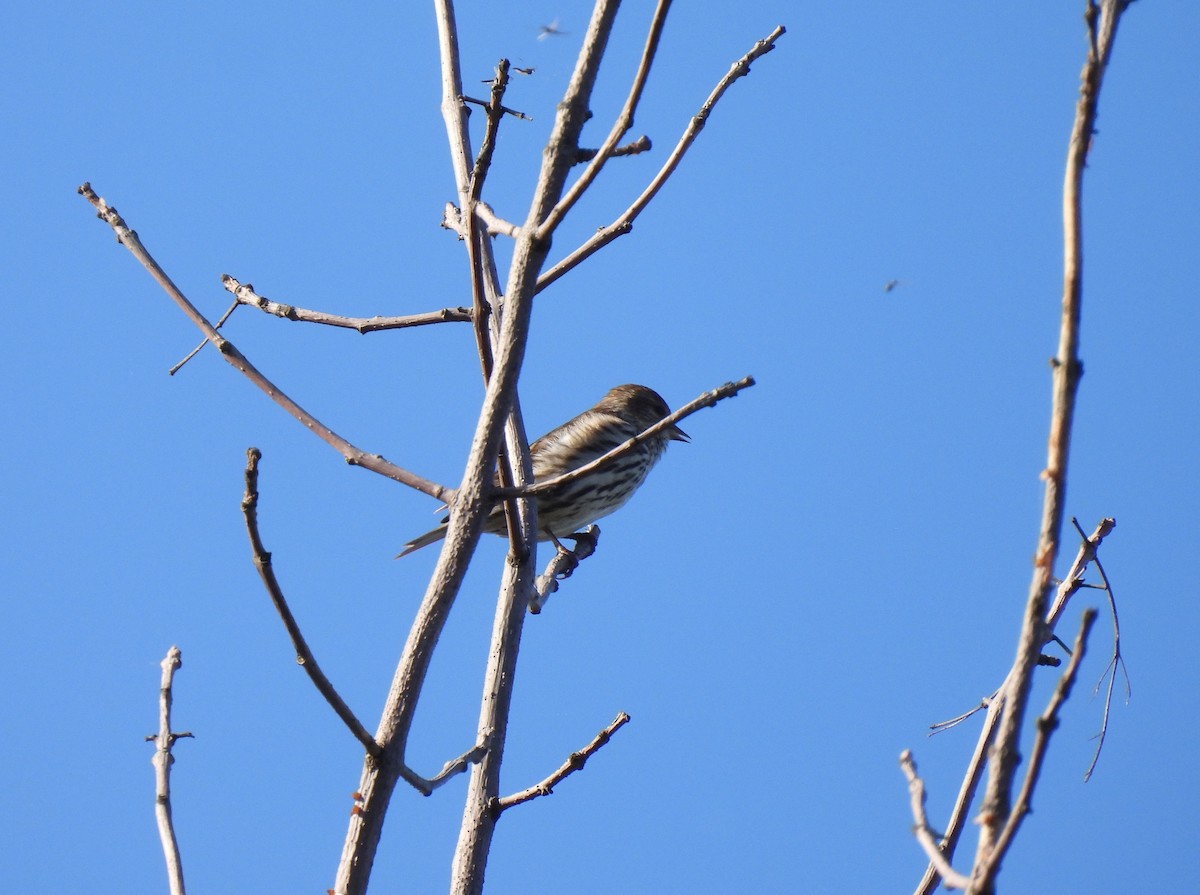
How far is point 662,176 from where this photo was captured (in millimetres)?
3393

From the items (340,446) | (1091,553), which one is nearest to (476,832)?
(340,446)

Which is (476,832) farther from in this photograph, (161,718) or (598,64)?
(598,64)

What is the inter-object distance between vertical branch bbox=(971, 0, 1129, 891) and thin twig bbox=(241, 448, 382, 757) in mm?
1249

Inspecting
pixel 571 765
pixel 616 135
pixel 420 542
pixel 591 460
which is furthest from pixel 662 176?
pixel 591 460

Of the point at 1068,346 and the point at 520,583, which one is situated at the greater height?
the point at 520,583

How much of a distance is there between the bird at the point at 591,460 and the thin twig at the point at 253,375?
3.21 meters

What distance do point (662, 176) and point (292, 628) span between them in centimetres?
148

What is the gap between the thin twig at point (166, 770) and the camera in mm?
3211

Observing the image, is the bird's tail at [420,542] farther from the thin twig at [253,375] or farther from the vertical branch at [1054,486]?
the vertical branch at [1054,486]

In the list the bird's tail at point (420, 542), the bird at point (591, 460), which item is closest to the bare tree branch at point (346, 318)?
the bird at point (591, 460)

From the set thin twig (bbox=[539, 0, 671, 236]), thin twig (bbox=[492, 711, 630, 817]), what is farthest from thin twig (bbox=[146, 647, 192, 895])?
thin twig (bbox=[539, 0, 671, 236])

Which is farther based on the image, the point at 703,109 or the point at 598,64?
the point at 703,109

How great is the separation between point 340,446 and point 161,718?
88 centimetres

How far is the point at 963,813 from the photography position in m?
3.10
